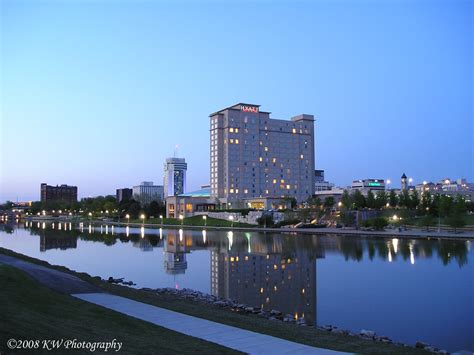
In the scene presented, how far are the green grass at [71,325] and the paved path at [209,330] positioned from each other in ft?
2.68

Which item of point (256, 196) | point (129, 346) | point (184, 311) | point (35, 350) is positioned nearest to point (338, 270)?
point (184, 311)

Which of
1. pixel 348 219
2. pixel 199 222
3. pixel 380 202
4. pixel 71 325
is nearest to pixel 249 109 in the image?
pixel 199 222

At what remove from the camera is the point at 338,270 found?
141 ft

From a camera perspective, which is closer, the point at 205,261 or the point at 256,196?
the point at 205,261

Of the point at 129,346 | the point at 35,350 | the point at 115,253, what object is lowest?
the point at 115,253

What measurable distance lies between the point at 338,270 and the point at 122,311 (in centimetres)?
2882

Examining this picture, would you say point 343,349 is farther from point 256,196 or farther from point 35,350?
point 256,196

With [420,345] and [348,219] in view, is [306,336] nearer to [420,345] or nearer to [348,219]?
[420,345]

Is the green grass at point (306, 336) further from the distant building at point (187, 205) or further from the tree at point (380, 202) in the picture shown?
the distant building at point (187, 205)

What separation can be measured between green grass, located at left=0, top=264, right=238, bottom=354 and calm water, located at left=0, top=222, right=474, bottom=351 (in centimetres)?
1165

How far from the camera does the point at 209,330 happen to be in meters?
16.0

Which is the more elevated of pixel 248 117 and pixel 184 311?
pixel 248 117

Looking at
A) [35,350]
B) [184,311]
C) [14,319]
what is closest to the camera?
[35,350]

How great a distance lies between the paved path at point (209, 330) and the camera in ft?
45.3
